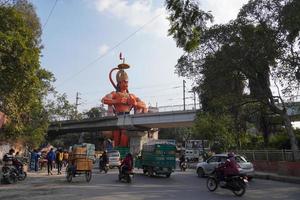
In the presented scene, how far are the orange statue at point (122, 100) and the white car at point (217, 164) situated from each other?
48.3 meters

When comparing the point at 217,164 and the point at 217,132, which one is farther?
the point at 217,132

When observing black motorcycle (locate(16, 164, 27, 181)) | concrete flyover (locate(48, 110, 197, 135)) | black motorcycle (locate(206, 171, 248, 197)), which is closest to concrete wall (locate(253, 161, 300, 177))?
black motorcycle (locate(206, 171, 248, 197))

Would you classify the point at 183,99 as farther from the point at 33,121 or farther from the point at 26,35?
the point at 26,35

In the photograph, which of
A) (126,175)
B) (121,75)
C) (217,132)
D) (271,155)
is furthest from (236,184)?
(121,75)

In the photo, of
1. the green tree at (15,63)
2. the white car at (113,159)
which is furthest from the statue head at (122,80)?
the green tree at (15,63)

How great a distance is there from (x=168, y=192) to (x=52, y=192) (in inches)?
181

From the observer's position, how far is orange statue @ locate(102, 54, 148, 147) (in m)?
75.6

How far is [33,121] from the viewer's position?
1642 inches

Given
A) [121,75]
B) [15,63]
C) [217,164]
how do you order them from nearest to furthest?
[15,63], [217,164], [121,75]

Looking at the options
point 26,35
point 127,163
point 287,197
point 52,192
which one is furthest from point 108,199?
point 26,35

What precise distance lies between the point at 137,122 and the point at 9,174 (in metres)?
50.9

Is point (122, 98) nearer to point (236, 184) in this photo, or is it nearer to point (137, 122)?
point (137, 122)

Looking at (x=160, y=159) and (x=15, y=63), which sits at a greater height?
(x=15, y=63)

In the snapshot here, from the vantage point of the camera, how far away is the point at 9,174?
20609mm
